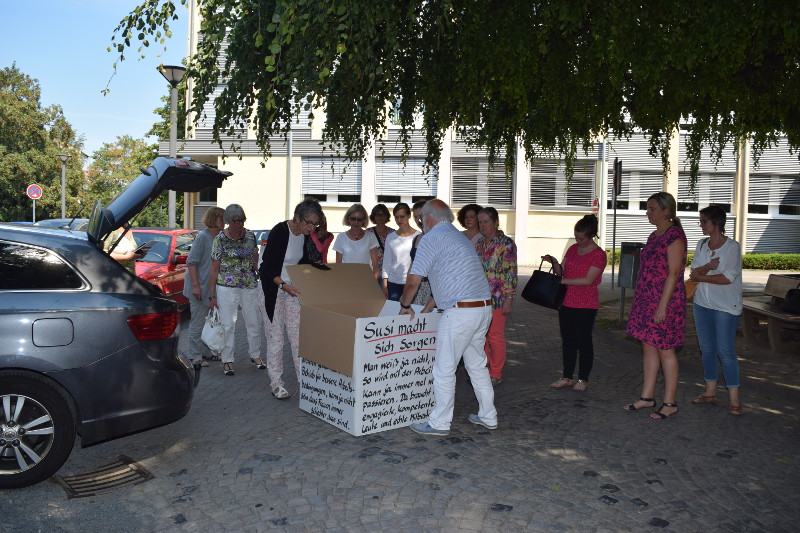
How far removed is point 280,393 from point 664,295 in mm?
3370

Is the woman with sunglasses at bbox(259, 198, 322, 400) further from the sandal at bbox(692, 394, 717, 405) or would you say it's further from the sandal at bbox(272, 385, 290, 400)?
the sandal at bbox(692, 394, 717, 405)

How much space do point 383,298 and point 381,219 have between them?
2404mm

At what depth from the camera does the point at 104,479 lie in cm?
479

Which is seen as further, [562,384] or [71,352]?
[562,384]

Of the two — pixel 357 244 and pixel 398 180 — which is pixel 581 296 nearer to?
pixel 357 244

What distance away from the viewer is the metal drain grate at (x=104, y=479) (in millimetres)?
4586

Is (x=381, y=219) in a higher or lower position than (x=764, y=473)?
higher

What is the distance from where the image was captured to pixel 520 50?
680cm

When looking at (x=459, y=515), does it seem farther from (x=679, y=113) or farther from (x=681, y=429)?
(x=679, y=113)

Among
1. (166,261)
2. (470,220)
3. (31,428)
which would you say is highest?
(470,220)

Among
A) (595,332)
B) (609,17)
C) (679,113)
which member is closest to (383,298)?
(609,17)

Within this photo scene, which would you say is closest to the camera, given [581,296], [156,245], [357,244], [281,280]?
[281,280]

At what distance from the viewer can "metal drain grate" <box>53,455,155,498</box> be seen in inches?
181

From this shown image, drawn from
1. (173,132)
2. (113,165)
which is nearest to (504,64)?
(173,132)
